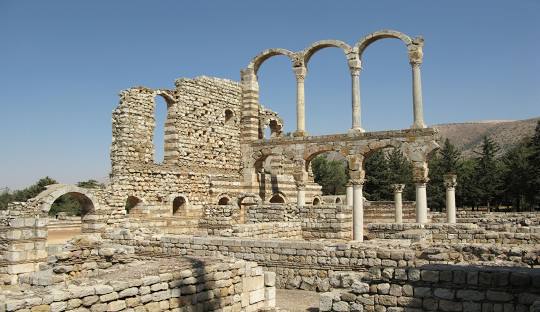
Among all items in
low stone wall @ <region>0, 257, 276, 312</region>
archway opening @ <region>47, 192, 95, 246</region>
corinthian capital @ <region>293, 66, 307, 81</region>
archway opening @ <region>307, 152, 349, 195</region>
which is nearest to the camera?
low stone wall @ <region>0, 257, 276, 312</region>

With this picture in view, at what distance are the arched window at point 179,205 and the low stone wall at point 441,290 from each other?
704 inches

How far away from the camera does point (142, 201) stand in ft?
74.5

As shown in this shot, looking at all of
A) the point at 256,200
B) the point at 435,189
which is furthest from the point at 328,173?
the point at 256,200

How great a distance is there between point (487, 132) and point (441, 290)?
13155 cm

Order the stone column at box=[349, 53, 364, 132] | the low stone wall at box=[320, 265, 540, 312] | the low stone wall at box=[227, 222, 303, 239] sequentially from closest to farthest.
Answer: the low stone wall at box=[320, 265, 540, 312]
the low stone wall at box=[227, 222, 303, 239]
the stone column at box=[349, 53, 364, 132]

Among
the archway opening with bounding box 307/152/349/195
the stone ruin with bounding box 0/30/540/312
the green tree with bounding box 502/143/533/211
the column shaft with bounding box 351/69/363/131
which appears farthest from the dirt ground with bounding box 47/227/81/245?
the green tree with bounding box 502/143/533/211

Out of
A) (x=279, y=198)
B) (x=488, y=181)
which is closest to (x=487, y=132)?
(x=488, y=181)

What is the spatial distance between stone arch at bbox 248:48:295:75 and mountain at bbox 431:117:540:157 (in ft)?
253

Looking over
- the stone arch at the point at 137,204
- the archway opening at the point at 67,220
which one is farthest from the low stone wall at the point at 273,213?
the archway opening at the point at 67,220

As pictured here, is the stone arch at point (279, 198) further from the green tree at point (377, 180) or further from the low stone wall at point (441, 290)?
the low stone wall at point (441, 290)

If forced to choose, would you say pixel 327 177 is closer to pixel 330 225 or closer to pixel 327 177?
pixel 327 177

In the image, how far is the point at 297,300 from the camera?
11070 mm

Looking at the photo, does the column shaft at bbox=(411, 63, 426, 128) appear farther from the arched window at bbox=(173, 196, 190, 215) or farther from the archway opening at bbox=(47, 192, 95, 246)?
the archway opening at bbox=(47, 192, 95, 246)

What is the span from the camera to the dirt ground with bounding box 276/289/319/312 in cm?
1014
